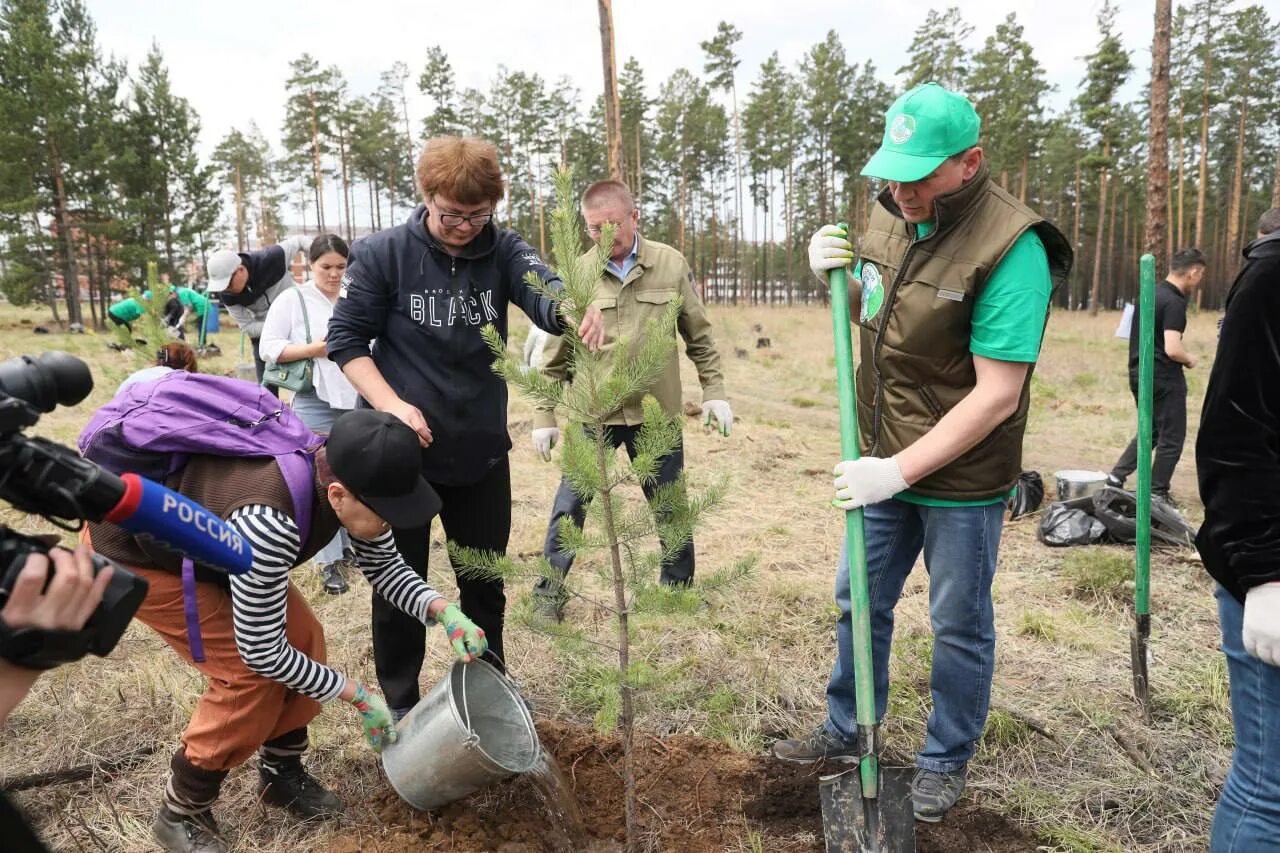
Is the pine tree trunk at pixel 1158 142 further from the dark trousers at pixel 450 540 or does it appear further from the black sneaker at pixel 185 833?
the black sneaker at pixel 185 833

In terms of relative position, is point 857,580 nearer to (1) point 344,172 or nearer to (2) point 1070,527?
(2) point 1070,527

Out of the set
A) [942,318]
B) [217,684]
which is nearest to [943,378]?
[942,318]

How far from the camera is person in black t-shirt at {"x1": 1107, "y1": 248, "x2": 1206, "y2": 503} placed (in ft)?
17.3

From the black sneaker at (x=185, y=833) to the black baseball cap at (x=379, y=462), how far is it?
1.09 metres

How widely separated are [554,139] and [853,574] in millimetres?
34517

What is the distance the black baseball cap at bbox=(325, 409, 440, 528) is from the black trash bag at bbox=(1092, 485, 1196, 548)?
448 centimetres

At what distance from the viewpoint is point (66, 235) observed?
2222 cm

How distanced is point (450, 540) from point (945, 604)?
1.51 metres

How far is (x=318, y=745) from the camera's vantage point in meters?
2.72

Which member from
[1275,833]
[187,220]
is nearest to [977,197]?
[1275,833]

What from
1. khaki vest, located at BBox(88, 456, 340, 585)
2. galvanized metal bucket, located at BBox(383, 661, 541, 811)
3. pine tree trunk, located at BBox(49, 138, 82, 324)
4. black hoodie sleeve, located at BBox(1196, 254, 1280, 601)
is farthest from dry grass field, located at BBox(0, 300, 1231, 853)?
pine tree trunk, located at BBox(49, 138, 82, 324)

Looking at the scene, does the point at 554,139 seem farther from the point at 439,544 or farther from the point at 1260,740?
the point at 1260,740

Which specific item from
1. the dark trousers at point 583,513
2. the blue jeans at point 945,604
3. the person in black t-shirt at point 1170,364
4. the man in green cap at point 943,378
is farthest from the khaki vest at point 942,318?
the person in black t-shirt at point 1170,364

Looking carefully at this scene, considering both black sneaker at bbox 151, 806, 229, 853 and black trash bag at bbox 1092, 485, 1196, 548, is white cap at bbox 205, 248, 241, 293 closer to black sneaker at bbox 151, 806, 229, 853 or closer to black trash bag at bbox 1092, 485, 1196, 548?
black sneaker at bbox 151, 806, 229, 853
